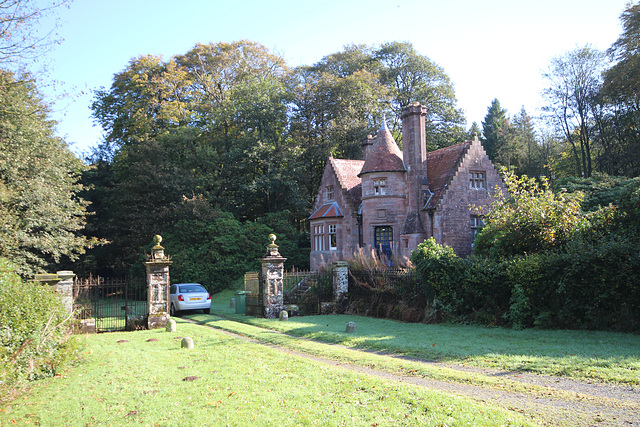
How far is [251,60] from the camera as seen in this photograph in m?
46.4

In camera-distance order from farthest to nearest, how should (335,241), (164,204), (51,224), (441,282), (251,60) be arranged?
(251,60) → (164,204) → (335,241) → (51,224) → (441,282)

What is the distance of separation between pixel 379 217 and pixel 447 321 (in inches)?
519

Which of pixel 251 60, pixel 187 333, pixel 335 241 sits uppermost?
pixel 251 60

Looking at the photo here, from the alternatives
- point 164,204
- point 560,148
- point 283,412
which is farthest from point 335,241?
point 560,148

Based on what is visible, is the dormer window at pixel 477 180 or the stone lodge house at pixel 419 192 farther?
the dormer window at pixel 477 180

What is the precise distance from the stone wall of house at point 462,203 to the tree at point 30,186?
68.1ft

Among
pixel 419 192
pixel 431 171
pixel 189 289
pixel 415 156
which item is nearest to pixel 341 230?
pixel 419 192

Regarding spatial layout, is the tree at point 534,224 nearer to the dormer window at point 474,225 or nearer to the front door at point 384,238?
the dormer window at point 474,225

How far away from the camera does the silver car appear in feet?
69.4

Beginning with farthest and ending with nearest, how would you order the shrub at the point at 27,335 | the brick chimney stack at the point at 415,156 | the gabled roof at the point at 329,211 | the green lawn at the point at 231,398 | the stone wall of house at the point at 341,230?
1. the gabled roof at the point at 329,211
2. the stone wall of house at the point at 341,230
3. the brick chimney stack at the point at 415,156
4. the shrub at the point at 27,335
5. the green lawn at the point at 231,398

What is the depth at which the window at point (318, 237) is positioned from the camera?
32656mm

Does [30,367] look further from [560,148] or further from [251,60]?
[560,148]

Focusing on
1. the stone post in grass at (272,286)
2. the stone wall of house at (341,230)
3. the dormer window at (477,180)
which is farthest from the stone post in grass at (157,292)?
the dormer window at (477,180)

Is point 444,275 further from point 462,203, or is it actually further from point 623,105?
point 623,105
